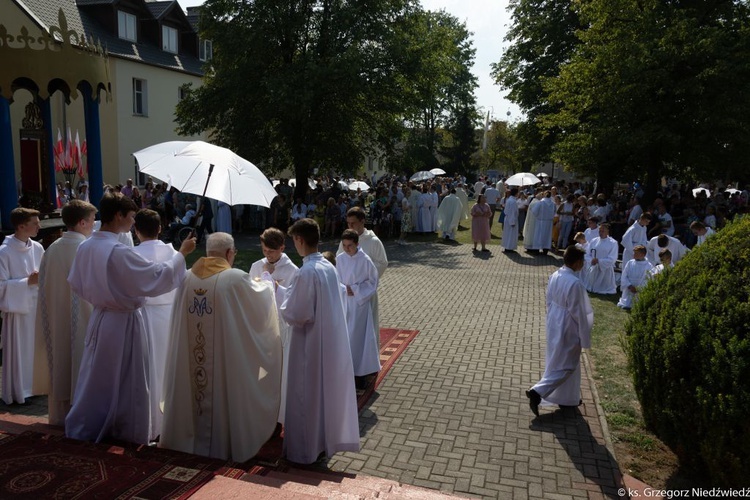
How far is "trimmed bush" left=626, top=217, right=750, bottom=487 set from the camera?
402cm

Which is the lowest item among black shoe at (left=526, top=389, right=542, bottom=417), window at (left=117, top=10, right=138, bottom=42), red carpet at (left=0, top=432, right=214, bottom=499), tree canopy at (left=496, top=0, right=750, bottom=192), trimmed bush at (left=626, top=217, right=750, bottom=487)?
black shoe at (left=526, top=389, right=542, bottom=417)

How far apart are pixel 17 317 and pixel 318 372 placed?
3.82 meters

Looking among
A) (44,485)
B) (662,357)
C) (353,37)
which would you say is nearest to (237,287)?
(44,485)

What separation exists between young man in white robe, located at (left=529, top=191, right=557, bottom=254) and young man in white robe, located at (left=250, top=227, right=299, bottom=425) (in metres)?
14.2

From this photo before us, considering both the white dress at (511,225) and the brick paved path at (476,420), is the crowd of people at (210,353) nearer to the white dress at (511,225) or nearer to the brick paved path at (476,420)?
the brick paved path at (476,420)

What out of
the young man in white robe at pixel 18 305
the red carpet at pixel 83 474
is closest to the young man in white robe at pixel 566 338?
the red carpet at pixel 83 474

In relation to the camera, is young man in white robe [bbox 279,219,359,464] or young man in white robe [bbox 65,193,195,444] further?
young man in white robe [bbox 279,219,359,464]

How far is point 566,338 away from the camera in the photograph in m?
6.41

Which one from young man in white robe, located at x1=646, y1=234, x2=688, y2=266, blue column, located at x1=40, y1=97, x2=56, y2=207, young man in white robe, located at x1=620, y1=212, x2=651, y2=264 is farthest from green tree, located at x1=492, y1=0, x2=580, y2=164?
blue column, located at x1=40, y1=97, x2=56, y2=207

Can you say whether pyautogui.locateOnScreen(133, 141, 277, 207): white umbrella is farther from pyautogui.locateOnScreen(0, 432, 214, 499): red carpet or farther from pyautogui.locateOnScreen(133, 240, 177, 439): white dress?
pyautogui.locateOnScreen(0, 432, 214, 499): red carpet

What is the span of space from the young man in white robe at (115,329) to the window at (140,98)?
27756 millimetres

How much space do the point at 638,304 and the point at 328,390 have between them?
292 centimetres

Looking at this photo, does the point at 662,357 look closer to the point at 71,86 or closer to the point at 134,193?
the point at 71,86

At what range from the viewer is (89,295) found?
15.5ft
